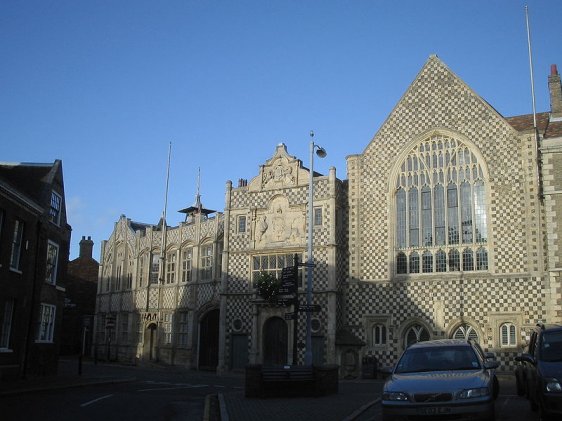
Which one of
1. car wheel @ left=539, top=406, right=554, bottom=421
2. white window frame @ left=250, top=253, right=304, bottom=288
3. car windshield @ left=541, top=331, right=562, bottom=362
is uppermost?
white window frame @ left=250, top=253, right=304, bottom=288

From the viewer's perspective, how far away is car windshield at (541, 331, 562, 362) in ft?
40.7

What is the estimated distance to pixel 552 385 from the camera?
1120cm

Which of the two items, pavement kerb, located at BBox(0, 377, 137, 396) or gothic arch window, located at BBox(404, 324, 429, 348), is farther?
gothic arch window, located at BBox(404, 324, 429, 348)

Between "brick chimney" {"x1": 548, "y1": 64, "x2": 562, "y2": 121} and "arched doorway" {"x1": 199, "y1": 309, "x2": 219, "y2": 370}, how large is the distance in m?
22.7

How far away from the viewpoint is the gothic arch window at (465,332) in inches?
1209

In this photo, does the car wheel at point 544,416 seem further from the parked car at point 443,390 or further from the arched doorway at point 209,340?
the arched doorway at point 209,340

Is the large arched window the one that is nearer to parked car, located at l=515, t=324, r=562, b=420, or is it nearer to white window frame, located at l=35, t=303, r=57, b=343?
white window frame, located at l=35, t=303, r=57, b=343

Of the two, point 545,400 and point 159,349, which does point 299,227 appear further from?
point 545,400

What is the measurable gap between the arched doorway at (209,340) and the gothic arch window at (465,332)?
15.5 m

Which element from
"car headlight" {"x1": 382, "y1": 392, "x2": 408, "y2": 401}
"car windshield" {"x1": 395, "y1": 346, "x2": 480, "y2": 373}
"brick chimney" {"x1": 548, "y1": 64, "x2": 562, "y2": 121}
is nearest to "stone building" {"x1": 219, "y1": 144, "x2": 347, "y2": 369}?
"brick chimney" {"x1": 548, "y1": 64, "x2": 562, "y2": 121}

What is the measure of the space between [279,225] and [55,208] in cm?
1239

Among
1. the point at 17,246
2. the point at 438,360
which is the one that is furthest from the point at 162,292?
the point at 438,360

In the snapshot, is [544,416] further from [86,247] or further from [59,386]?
[86,247]

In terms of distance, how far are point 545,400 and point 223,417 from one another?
707 centimetres
